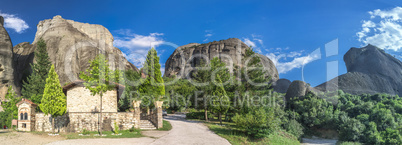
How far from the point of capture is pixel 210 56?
75.0m

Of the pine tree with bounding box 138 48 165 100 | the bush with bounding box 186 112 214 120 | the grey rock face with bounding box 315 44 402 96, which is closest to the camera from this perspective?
the pine tree with bounding box 138 48 165 100

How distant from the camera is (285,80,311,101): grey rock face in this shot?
1604 inches

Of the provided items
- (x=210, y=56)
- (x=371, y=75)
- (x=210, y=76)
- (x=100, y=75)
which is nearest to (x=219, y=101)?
(x=210, y=76)

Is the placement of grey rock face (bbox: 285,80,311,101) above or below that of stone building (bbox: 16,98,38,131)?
above

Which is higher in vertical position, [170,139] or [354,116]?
[170,139]

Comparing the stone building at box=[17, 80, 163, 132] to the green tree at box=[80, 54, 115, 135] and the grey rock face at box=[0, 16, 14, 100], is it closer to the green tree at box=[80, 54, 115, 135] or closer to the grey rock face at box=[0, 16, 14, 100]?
the green tree at box=[80, 54, 115, 135]

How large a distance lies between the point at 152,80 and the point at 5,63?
→ 30.6m

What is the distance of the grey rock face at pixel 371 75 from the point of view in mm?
46459

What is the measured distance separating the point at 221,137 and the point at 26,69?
46.7 m

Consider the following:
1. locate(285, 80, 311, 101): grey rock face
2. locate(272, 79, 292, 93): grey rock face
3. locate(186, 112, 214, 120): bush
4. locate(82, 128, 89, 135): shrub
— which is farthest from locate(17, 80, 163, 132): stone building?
locate(272, 79, 292, 93): grey rock face

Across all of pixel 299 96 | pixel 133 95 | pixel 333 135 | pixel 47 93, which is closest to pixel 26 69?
pixel 133 95

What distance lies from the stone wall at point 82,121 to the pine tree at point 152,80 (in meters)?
5.30

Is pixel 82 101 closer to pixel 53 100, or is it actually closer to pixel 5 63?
pixel 53 100

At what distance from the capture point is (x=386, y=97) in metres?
41.4
